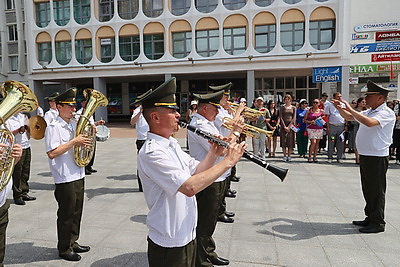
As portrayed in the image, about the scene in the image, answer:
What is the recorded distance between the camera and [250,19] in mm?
22281

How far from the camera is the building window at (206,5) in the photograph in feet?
75.8

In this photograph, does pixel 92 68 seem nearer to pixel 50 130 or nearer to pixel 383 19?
pixel 50 130

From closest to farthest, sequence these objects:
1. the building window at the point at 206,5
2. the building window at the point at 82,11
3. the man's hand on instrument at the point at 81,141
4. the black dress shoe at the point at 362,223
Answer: the man's hand on instrument at the point at 81,141, the black dress shoe at the point at 362,223, the building window at the point at 206,5, the building window at the point at 82,11

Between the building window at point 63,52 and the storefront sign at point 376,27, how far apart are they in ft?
86.0

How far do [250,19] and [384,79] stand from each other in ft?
50.6

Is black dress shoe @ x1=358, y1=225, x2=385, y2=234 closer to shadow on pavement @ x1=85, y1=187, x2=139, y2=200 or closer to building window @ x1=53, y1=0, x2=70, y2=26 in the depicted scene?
shadow on pavement @ x1=85, y1=187, x2=139, y2=200

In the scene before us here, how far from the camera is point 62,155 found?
11.6 feet

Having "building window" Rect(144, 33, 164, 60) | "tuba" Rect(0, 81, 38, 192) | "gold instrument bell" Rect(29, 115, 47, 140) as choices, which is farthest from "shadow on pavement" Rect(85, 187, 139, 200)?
"building window" Rect(144, 33, 164, 60)

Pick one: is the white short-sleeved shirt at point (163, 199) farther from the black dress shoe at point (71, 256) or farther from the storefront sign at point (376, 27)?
the storefront sign at point (376, 27)

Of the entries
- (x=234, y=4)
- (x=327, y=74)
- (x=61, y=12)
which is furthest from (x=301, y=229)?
(x=61, y=12)

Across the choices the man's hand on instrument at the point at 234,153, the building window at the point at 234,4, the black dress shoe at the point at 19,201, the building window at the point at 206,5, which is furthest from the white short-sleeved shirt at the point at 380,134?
the building window at the point at 206,5

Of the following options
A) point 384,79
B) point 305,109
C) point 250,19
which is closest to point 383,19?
point 384,79

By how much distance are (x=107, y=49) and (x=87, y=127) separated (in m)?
23.4

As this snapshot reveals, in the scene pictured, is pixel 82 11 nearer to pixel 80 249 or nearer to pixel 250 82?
pixel 250 82
